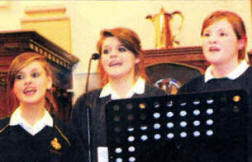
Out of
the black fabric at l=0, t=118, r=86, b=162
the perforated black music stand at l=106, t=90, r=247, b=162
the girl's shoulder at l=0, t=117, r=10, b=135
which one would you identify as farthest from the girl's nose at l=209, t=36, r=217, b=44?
the girl's shoulder at l=0, t=117, r=10, b=135

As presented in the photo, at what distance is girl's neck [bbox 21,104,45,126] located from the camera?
6.91 ft

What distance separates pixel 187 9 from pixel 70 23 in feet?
3.22

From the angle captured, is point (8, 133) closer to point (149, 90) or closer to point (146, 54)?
point (149, 90)

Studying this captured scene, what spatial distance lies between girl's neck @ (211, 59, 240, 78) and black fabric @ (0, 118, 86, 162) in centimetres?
70

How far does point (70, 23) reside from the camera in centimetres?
381

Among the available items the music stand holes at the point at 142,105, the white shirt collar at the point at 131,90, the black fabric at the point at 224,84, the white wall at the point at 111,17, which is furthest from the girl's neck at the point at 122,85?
the white wall at the point at 111,17

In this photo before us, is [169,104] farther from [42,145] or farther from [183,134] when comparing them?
[42,145]

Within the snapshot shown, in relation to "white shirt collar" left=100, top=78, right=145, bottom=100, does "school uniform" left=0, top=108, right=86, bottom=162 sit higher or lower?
lower

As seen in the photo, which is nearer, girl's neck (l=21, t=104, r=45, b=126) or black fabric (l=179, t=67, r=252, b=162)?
black fabric (l=179, t=67, r=252, b=162)

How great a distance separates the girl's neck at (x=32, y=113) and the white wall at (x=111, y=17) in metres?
1.56

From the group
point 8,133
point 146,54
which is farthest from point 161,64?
point 8,133

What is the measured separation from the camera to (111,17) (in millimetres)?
3807

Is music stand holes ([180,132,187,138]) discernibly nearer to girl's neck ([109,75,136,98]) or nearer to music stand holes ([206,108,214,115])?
music stand holes ([206,108,214,115])

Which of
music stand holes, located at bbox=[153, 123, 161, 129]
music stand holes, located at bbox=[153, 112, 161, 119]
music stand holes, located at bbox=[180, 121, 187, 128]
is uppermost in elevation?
music stand holes, located at bbox=[153, 112, 161, 119]
